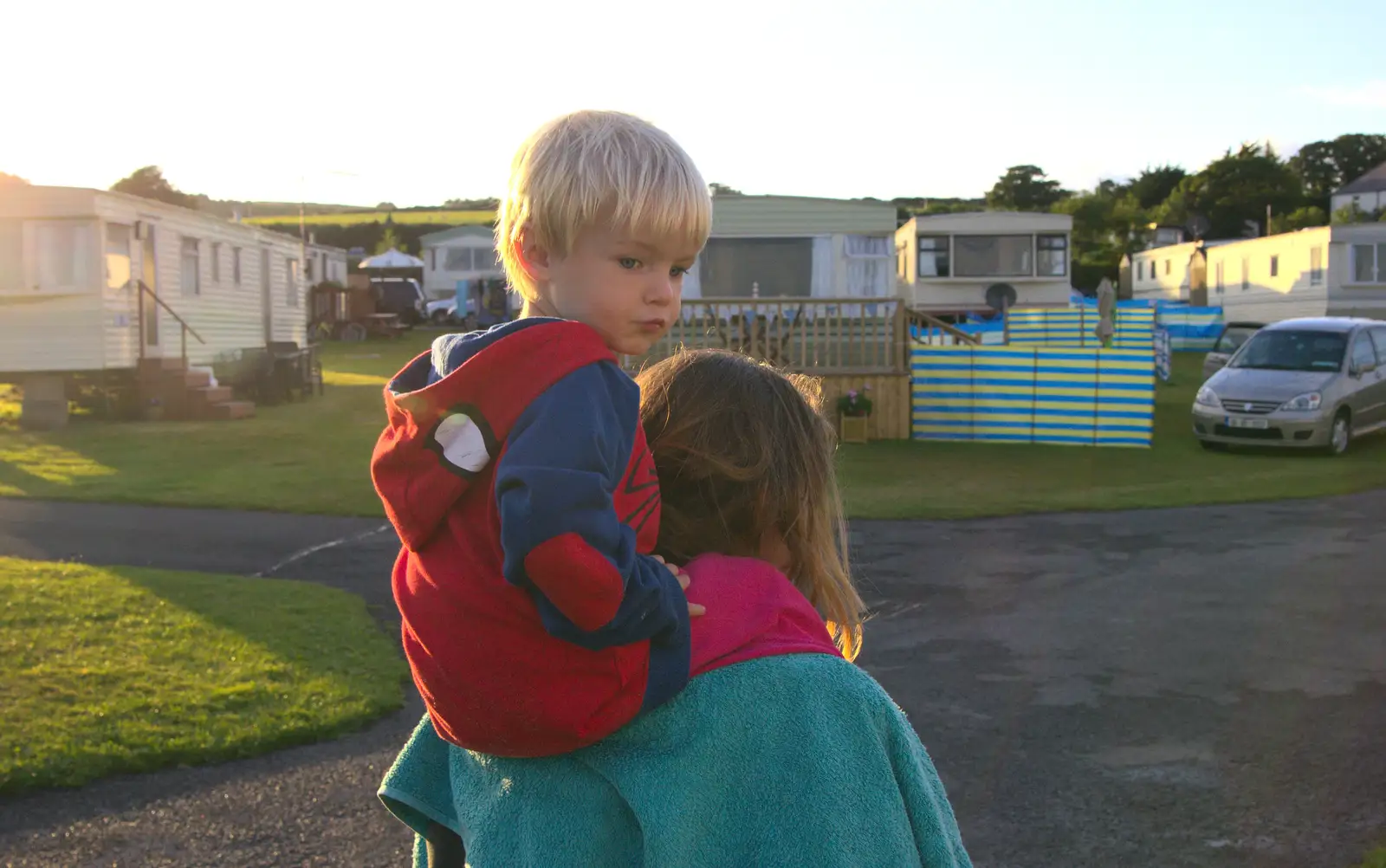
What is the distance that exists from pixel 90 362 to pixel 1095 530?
16.2m

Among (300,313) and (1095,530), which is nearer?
(1095,530)

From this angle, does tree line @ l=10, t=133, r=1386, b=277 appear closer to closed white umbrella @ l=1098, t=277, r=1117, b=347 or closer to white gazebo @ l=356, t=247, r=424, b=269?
white gazebo @ l=356, t=247, r=424, b=269

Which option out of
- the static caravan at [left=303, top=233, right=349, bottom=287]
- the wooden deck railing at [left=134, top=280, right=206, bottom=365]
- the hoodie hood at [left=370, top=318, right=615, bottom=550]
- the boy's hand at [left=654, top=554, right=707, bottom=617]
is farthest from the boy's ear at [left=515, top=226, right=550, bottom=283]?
the static caravan at [left=303, top=233, right=349, bottom=287]

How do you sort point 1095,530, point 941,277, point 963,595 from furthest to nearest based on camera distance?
1. point 941,277
2. point 1095,530
3. point 963,595

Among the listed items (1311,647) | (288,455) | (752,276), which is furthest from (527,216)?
(752,276)

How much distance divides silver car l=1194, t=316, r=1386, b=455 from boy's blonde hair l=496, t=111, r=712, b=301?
55.0 feet

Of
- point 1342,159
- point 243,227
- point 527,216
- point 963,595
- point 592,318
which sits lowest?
point 963,595

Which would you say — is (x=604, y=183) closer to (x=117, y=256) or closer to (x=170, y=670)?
(x=170, y=670)

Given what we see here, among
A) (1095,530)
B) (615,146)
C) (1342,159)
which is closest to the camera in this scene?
(615,146)

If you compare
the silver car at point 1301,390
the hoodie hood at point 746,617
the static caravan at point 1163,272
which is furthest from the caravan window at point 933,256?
the hoodie hood at point 746,617

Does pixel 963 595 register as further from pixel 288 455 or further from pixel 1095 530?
pixel 288 455

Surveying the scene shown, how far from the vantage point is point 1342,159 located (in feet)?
328

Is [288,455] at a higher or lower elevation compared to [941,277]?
lower

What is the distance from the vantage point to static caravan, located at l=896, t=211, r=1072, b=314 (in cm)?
3656
